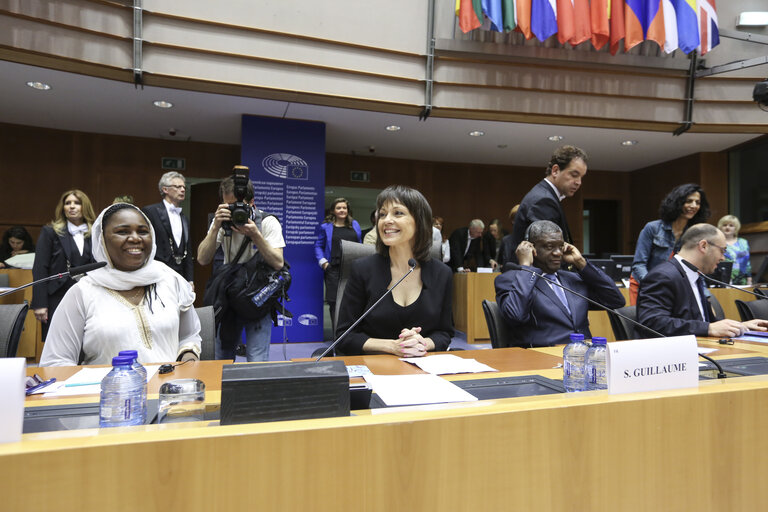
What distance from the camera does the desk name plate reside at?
2.57 feet

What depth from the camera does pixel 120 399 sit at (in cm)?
89

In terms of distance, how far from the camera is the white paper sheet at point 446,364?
55.7 inches

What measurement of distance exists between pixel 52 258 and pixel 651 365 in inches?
156

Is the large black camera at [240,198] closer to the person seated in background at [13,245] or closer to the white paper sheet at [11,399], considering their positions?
the white paper sheet at [11,399]

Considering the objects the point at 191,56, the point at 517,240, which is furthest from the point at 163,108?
the point at 517,240

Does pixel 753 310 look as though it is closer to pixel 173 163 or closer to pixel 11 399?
pixel 11 399

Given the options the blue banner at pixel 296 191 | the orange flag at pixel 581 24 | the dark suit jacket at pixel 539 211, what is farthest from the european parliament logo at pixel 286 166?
the dark suit jacket at pixel 539 211

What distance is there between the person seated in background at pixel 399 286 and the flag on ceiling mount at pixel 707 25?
5.36 m

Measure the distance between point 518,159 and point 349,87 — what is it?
4.03 metres

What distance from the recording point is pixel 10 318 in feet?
5.69

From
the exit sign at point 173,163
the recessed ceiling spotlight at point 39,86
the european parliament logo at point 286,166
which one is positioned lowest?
the european parliament logo at point 286,166

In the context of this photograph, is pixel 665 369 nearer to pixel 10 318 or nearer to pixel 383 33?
pixel 10 318

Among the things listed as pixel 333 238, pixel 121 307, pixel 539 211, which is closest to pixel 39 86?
pixel 333 238

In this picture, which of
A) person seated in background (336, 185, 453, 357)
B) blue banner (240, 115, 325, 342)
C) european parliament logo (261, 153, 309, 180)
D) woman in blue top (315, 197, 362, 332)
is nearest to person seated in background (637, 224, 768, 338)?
person seated in background (336, 185, 453, 357)
